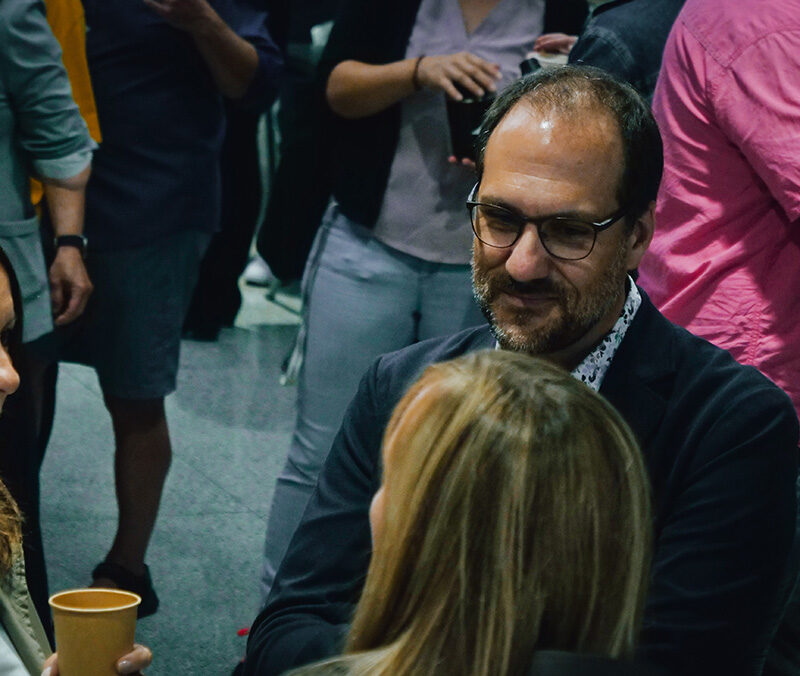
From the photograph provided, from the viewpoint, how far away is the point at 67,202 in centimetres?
285

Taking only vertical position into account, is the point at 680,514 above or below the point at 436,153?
below

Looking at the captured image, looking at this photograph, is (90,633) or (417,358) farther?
(417,358)

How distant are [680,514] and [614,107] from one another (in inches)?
21.9

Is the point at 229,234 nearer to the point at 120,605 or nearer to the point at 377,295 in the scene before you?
the point at 377,295

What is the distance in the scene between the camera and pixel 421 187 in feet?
9.33

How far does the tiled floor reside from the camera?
3297 mm

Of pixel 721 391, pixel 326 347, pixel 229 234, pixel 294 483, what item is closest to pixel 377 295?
pixel 326 347

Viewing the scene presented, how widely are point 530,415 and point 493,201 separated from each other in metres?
0.61

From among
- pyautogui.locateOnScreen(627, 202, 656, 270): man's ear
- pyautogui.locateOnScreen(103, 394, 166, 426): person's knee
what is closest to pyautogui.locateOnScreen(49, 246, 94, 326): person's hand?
pyautogui.locateOnScreen(103, 394, 166, 426): person's knee

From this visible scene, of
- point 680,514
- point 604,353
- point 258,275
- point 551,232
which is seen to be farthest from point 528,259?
point 258,275

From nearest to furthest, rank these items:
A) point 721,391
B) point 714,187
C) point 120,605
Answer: point 120,605
point 721,391
point 714,187

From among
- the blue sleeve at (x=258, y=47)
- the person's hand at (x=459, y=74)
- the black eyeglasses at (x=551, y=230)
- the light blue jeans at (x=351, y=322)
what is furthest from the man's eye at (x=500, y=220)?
the blue sleeve at (x=258, y=47)

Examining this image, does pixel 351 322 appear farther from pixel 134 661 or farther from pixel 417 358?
pixel 134 661

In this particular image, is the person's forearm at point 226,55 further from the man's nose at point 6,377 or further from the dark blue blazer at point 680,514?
the dark blue blazer at point 680,514
